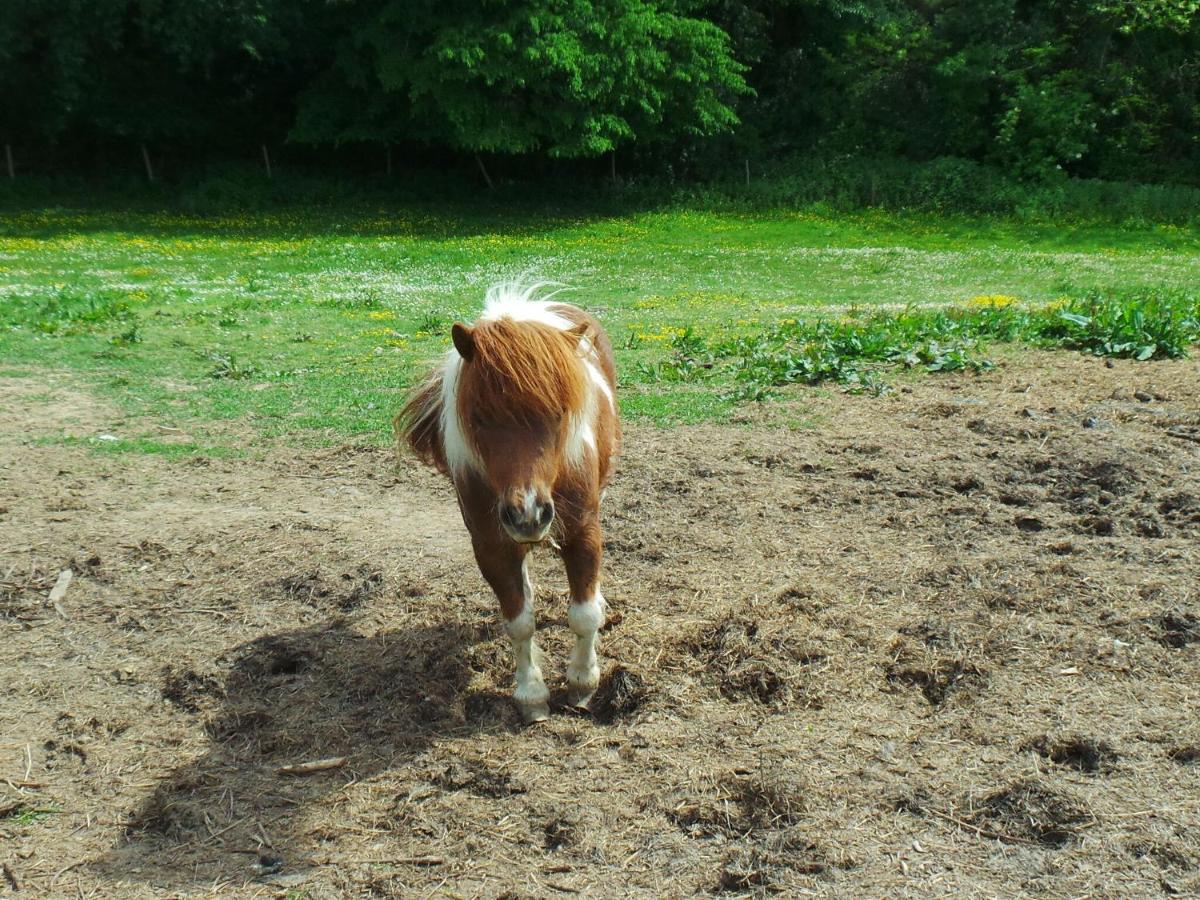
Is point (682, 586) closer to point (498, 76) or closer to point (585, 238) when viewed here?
point (585, 238)

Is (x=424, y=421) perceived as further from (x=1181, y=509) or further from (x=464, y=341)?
(x=1181, y=509)

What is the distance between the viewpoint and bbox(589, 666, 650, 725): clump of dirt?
184 inches

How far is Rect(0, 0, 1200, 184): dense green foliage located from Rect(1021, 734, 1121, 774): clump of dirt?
23.1 m

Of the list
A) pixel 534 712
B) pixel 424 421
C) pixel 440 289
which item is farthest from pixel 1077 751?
pixel 440 289

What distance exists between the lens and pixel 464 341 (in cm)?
388

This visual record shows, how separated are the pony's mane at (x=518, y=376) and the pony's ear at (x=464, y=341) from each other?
0.05ft

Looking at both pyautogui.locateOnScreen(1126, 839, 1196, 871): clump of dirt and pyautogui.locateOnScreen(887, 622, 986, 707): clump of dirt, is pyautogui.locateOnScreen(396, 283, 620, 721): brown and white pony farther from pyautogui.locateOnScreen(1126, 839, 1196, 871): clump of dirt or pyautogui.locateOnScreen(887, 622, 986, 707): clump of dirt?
pyautogui.locateOnScreen(1126, 839, 1196, 871): clump of dirt

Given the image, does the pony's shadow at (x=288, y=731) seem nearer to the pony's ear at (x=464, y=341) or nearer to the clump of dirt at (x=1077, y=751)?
the pony's ear at (x=464, y=341)

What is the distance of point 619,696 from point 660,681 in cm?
20

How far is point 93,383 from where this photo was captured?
10359mm

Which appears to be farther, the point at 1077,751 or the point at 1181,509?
the point at 1181,509

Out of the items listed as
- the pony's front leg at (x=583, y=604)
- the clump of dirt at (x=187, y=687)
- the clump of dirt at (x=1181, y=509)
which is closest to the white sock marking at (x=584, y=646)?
the pony's front leg at (x=583, y=604)

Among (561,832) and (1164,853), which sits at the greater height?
(1164,853)

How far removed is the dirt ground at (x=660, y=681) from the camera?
3654 millimetres
